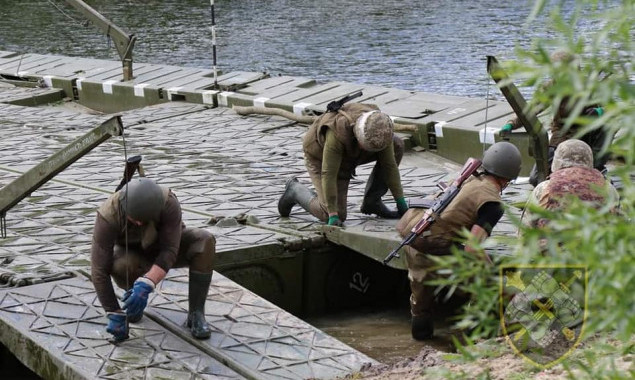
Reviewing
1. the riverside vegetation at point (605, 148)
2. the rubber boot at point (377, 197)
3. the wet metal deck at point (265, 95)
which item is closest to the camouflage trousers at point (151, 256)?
the rubber boot at point (377, 197)

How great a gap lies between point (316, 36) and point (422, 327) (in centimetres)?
2222

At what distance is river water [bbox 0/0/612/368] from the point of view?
2603 centimetres

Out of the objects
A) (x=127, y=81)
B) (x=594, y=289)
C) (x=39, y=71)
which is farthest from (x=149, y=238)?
(x=39, y=71)

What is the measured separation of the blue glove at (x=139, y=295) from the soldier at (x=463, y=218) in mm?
2066

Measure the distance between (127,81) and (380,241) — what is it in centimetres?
990

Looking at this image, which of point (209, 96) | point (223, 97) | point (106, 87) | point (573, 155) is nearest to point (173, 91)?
point (209, 96)

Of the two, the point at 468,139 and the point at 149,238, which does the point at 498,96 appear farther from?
the point at 149,238

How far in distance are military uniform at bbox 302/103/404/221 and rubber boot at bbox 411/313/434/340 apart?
1452 mm

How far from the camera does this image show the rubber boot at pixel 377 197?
33.1ft

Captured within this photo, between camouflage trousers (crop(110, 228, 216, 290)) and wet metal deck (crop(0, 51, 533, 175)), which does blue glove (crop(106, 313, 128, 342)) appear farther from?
wet metal deck (crop(0, 51, 533, 175))

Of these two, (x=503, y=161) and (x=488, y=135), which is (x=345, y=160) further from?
(x=488, y=135)

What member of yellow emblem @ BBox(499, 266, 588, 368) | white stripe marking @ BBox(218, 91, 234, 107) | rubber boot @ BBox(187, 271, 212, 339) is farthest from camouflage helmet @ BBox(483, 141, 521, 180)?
white stripe marking @ BBox(218, 91, 234, 107)

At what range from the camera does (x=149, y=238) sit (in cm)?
741

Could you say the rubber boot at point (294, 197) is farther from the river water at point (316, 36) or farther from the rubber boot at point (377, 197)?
the river water at point (316, 36)
